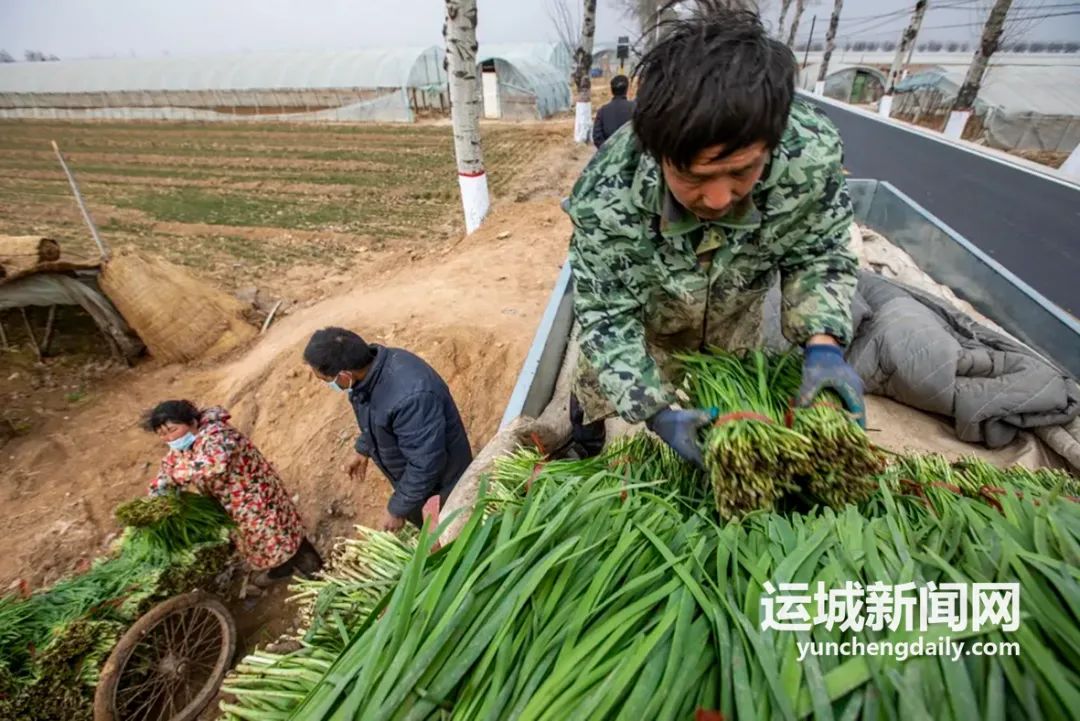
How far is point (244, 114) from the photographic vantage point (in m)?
26.5

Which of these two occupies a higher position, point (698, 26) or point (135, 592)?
point (698, 26)

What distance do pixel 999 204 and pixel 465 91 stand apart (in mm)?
6665

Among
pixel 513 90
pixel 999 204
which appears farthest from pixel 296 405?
pixel 513 90

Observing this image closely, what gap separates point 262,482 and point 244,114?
98.8 feet

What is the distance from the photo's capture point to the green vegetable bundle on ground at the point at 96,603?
2391mm

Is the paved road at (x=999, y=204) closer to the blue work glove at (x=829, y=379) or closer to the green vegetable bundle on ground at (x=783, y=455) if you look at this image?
the blue work glove at (x=829, y=379)

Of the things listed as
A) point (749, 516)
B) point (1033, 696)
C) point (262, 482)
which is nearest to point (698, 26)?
point (749, 516)

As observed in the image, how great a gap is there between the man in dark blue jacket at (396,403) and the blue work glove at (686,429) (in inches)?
54.4

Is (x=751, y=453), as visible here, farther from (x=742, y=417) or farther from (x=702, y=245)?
(x=702, y=245)

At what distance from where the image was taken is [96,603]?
2.66 meters

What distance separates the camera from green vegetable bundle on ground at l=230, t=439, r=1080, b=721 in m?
0.83

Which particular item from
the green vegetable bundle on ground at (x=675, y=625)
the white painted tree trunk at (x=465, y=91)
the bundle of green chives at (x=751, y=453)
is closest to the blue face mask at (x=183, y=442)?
the green vegetable bundle on ground at (x=675, y=625)

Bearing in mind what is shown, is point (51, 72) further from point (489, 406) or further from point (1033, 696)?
point (1033, 696)

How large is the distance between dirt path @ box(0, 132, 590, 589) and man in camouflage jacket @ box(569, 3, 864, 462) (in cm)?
265
